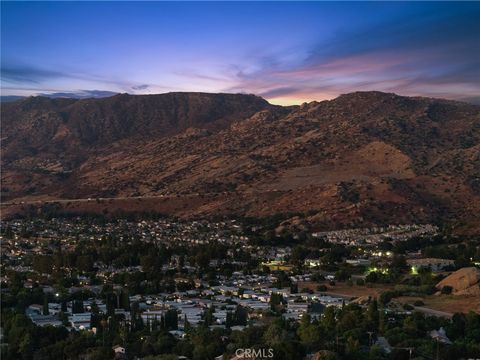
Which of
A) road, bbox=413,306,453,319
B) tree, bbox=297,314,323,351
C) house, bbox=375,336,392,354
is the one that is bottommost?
road, bbox=413,306,453,319

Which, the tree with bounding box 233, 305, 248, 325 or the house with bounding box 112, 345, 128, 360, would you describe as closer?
the house with bounding box 112, 345, 128, 360

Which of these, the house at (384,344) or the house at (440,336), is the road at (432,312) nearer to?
the house at (440,336)

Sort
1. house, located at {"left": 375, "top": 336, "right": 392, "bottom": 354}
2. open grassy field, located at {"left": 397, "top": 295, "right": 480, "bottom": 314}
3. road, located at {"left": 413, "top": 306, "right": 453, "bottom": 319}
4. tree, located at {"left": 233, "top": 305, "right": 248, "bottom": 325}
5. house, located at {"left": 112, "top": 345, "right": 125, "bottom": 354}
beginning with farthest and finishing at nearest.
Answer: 1. open grassy field, located at {"left": 397, "top": 295, "right": 480, "bottom": 314}
2. road, located at {"left": 413, "top": 306, "right": 453, "bottom": 319}
3. tree, located at {"left": 233, "top": 305, "right": 248, "bottom": 325}
4. house, located at {"left": 112, "top": 345, "right": 125, "bottom": 354}
5. house, located at {"left": 375, "top": 336, "right": 392, "bottom": 354}

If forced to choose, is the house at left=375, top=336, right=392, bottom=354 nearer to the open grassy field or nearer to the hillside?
the open grassy field

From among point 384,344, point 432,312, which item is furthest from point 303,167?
point 384,344

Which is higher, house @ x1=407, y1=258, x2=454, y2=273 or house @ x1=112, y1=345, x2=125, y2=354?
house @ x1=112, y1=345, x2=125, y2=354

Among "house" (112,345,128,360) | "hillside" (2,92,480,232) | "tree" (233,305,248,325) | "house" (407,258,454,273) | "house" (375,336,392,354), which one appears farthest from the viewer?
"hillside" (2,92,480,232)

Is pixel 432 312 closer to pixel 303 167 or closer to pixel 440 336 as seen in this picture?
pixel 440 336

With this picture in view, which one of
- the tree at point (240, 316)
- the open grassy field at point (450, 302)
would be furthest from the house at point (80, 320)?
the open grassy field at point (450, 302)

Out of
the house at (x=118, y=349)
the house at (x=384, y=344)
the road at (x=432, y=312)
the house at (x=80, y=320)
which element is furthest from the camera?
the road at (x=432, y=312)

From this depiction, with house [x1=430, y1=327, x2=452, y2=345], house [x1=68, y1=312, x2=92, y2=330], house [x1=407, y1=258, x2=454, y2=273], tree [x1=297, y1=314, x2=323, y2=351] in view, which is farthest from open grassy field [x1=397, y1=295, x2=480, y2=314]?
house [x1=68, y1=312, x2=92, y2=330]
